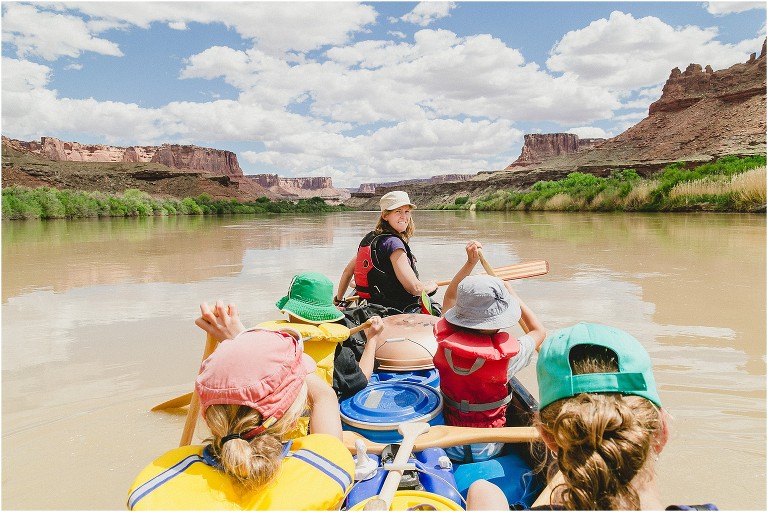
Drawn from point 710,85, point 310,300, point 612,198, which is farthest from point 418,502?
point 710,85

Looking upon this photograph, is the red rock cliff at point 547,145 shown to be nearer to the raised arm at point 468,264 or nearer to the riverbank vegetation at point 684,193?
the riverbank vegetation at point 684,193

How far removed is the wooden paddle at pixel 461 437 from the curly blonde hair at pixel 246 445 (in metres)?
0.78

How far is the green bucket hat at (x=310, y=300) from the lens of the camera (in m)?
2.62

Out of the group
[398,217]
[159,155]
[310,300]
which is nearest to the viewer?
[310,300]

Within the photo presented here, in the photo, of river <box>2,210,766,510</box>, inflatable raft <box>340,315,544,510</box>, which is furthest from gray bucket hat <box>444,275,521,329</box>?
river <box>2,210,766,510</box>

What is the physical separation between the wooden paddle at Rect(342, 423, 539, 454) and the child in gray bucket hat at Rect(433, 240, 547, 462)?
10cm

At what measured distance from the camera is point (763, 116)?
54.8 meters

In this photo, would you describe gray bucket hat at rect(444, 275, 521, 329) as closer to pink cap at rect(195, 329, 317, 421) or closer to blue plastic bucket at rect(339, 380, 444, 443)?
blue plastic bucket at rect(339, 380, 444, 443)

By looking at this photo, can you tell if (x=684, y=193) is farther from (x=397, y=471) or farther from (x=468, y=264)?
(x=397, y=471)

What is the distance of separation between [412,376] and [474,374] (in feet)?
3.10

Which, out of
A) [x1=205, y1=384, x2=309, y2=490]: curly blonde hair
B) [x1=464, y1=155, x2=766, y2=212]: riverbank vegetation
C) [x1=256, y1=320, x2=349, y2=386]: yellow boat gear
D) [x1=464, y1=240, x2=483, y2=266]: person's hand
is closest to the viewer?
[x1=205, y1=384, x2=309, y2=490]: curly blonde hair

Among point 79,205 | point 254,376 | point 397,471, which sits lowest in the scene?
point 397,471

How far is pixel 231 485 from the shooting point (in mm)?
1361

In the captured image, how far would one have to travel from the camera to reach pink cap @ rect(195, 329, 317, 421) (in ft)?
4.48
